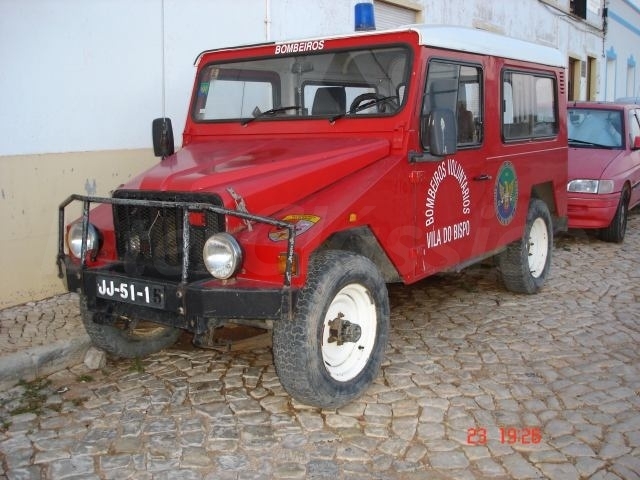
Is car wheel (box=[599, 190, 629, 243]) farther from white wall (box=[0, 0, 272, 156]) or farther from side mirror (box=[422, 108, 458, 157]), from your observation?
white wall (box=[0, 0, 272, 156])

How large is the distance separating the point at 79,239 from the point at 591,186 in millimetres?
6085

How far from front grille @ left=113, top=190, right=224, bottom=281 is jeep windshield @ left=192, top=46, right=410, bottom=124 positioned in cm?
117

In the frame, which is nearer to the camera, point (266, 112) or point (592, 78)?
point (266, 112)

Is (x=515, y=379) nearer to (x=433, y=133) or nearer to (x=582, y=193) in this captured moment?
(x=433, y=133)

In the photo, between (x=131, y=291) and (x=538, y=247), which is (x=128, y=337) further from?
(x=538, y=247)

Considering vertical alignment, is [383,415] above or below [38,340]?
below

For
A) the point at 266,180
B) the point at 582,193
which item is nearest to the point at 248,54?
the point at 266,180

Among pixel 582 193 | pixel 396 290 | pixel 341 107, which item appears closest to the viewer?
pixel 341 107

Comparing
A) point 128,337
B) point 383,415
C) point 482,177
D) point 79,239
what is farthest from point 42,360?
point 482,177

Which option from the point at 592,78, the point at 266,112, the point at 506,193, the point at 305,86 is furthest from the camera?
the point at 592,78

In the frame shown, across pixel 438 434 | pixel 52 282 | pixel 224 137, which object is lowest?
Answer: pixel 438 434

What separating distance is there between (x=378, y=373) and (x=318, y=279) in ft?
3.37

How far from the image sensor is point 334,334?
365 cm

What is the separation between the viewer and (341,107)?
426 centimetres
